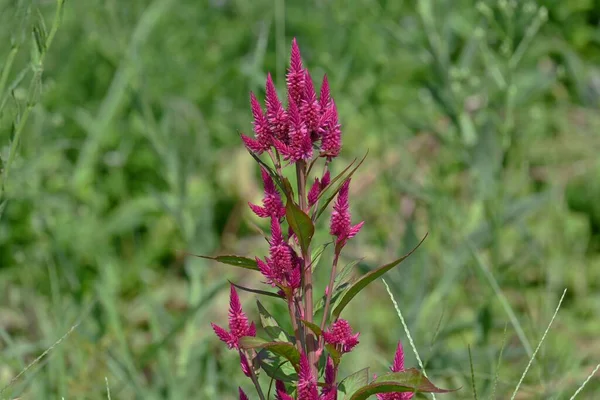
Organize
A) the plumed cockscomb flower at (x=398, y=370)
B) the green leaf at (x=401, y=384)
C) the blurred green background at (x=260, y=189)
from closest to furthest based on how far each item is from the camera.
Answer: the green leaf at (x=401, y=384)
the plumed cockscomb flower at (x=398, y=370)
the blurred green background at (x=260, y=189)

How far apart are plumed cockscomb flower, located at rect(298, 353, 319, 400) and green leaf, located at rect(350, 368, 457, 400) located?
7 centimetres

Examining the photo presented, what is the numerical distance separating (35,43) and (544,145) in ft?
10.0

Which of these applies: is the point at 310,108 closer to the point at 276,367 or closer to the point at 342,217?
the point at 342,217

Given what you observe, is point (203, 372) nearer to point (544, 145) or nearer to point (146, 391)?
point (146, 391)

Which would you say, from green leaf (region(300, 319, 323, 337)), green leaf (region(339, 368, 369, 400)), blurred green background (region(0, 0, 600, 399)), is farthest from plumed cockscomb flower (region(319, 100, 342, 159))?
blurred green background (region(0, 0, 600, 399))

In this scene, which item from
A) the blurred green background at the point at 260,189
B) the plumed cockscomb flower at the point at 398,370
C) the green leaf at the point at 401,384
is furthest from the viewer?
the blurred green background at the point at 260,189

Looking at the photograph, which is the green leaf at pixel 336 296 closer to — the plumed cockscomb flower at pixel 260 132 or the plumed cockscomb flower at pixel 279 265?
the plumed cockscomb flower at pixel 279 265

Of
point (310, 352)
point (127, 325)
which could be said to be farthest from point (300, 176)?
point (127, 325)

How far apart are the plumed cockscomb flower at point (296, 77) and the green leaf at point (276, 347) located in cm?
33

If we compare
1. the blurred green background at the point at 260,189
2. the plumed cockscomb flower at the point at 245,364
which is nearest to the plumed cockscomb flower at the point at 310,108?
the plumed cockscomb flower at the point at 245,364

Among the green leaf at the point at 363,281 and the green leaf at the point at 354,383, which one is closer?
the green leaf at the point at 363,281

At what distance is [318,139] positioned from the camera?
132cm

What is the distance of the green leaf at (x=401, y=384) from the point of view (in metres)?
1.23

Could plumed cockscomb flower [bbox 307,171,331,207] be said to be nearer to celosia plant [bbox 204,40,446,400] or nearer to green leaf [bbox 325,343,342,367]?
celosia plant [bbox 204,40,446,400]
